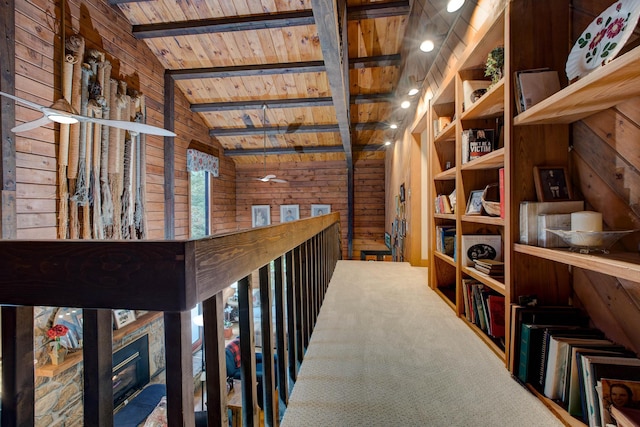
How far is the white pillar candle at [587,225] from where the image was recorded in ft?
3.18

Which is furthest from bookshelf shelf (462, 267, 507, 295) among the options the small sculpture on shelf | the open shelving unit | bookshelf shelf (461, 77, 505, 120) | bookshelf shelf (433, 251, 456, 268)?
the small sculpture on shelf

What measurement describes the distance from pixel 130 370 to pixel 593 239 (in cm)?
508

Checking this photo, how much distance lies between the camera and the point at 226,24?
11.4 ft

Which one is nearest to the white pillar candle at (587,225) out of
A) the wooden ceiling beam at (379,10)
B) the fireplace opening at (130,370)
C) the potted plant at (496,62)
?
the potted plant at (496,62)

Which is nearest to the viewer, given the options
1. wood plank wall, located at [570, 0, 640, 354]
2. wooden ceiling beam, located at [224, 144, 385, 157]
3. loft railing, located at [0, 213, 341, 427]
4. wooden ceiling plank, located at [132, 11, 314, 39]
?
loft railing, located at [0, 213, 341, 427]

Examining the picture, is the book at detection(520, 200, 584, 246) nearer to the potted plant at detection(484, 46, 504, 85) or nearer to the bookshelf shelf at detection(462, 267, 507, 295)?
the bookshelf shelf at detection(462, 267, 507, 295)

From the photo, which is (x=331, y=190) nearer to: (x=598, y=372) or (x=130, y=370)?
(x=130, y=370)

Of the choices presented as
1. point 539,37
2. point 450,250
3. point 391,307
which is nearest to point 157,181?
point 391,307

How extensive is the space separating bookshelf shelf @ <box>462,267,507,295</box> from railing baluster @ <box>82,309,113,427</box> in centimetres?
156

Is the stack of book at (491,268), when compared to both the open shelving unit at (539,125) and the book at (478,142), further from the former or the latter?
the book at (478,142)

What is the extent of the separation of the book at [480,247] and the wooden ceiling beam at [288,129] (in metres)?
4.46

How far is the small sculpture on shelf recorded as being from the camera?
106 inches

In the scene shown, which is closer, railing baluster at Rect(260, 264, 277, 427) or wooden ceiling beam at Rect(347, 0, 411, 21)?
railing baluster at Rect(260, 264, 277, 427)

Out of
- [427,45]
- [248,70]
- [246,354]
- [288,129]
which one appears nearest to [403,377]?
[246,354]
